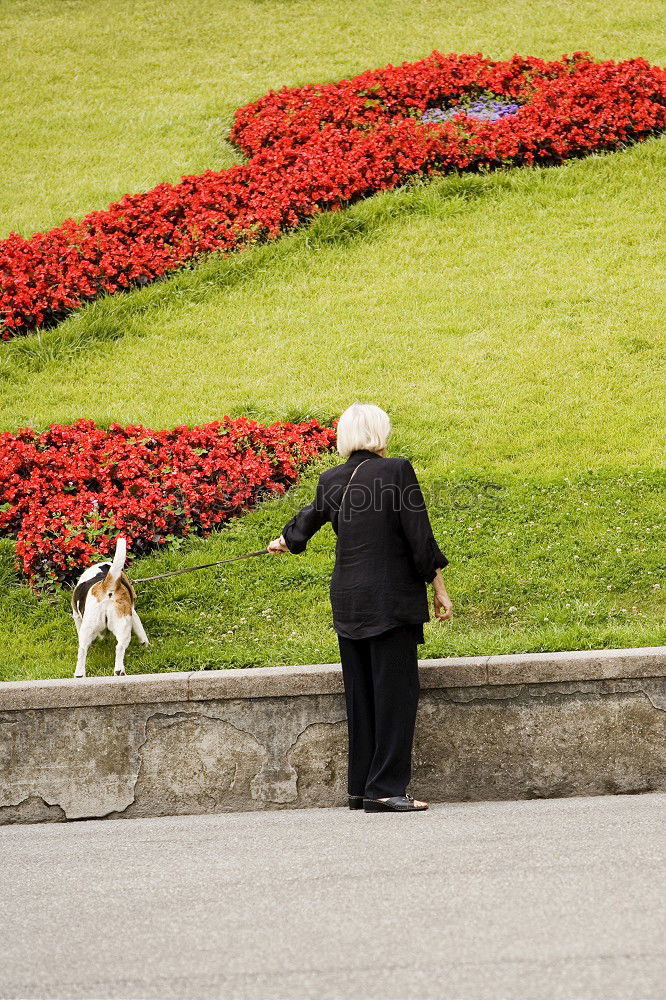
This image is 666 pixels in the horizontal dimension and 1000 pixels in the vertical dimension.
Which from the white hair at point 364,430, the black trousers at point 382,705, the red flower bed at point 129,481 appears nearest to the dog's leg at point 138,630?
the red flower bed at point 129,481

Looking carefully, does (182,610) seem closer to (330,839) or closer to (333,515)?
(333,515)

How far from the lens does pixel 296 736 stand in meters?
5.59

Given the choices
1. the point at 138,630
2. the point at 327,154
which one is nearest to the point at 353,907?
the point at 138,630

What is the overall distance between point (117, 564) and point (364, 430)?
173 centimetres

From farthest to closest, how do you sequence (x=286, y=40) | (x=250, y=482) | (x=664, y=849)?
(x=286, y=40) → (x=250, y=482) → (x=664, y=849)

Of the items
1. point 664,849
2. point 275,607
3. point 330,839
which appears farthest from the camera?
point 275,607

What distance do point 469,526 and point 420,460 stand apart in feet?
3.54

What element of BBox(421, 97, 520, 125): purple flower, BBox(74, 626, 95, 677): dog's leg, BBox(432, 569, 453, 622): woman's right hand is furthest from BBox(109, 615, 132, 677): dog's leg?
BBox(421, 97, 520, 125): purple flower

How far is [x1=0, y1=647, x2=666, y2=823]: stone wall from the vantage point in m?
5.40

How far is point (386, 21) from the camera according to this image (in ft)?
63.3

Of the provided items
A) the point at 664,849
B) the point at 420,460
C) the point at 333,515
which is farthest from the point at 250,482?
the point at 664,849

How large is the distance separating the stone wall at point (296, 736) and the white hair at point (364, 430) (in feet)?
3.49

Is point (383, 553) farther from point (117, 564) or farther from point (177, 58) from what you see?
point (177, 58)

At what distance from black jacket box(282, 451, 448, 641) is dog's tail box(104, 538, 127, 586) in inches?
58.1
